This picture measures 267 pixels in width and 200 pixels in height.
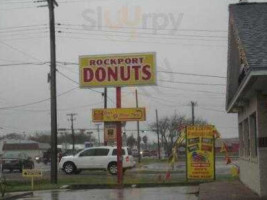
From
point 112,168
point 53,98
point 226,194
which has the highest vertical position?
point 53,98

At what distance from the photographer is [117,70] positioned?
85.1 feet

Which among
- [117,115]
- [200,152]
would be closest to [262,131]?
[200,152]

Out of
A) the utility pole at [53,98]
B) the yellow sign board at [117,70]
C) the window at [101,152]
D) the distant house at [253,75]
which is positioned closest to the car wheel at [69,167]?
the window at [101,152]

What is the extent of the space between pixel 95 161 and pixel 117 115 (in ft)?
40.1

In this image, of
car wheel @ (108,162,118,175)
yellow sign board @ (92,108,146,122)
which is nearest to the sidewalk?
yellow sign board @ (92,108,146,122)

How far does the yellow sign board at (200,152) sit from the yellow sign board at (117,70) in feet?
9.63

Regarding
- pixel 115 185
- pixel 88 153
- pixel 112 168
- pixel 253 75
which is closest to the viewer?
pixel 253 75

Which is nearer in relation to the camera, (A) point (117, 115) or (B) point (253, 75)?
(B) point (253, 75)

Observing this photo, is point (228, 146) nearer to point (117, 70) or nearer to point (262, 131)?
point (117, 70)

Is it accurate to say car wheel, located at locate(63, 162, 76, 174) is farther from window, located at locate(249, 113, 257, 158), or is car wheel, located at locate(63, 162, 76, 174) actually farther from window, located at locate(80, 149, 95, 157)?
window, located at locate(249, 113, 257, 158)

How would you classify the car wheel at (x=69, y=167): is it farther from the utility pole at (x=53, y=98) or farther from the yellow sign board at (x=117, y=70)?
the yellow sign board at (x=117, y=70)

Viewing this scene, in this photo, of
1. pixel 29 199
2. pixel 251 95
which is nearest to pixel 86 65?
pixel 29 199

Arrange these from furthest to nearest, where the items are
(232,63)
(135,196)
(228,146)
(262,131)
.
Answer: (228,146) → (232,63) → (135,196) → (262,131)

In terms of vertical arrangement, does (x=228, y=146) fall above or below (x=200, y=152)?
above
